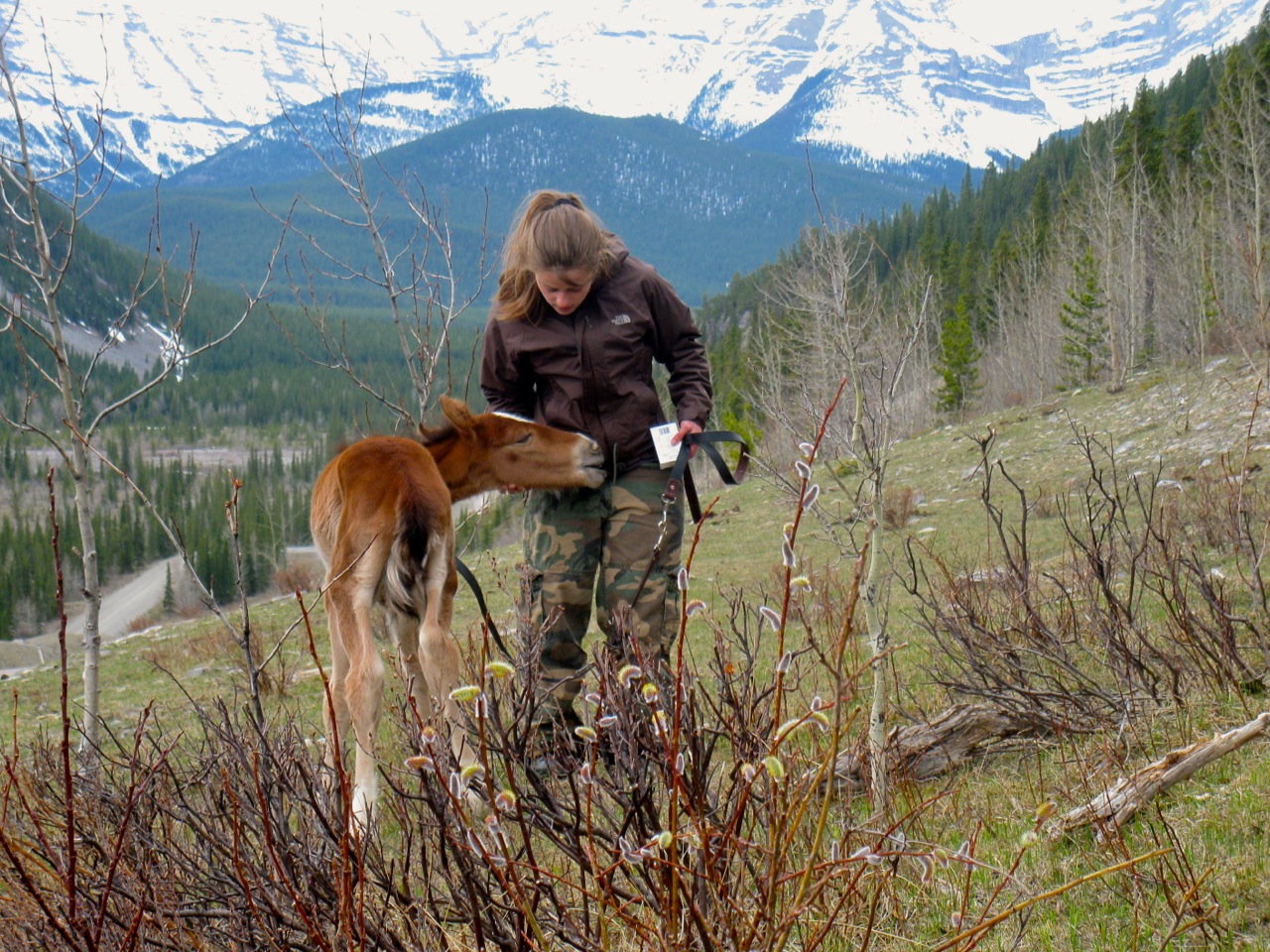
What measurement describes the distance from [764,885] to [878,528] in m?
1.36

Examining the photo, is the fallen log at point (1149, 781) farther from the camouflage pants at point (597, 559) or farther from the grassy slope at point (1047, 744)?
the camouflage pants at point (597, 559)

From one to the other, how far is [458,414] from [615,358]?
2.69 ft

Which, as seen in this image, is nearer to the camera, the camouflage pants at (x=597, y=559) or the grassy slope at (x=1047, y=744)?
the grassy slope at (x=1047, y=744)

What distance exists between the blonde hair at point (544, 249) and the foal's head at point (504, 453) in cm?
49

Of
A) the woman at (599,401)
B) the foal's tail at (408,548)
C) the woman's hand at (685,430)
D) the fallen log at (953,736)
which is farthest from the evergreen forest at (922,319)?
the fallen log at (953,736)

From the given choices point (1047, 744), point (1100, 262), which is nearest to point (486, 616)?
point (1047, 744)

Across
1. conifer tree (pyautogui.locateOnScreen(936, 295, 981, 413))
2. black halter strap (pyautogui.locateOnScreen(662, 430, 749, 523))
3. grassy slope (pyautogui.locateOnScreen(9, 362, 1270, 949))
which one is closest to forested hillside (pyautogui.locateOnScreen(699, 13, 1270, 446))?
conifer tree (pyautogui.locateOnScreen(936, 295, 981, 413))

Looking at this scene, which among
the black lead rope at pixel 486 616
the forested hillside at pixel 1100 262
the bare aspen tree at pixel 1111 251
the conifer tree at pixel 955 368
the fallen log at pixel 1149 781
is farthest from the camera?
the conifer tree at pixel 955 368

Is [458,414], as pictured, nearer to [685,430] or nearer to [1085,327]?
[685,430]

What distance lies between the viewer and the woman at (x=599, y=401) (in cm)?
431

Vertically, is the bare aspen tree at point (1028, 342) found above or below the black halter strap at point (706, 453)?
above

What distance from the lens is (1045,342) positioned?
41906mm

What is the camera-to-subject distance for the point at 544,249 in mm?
4047

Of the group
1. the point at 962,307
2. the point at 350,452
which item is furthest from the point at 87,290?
the point at 350,452
